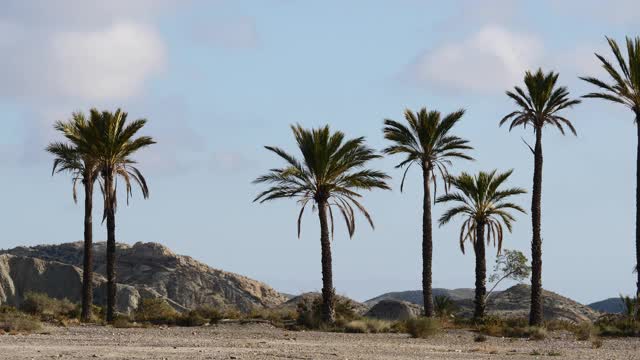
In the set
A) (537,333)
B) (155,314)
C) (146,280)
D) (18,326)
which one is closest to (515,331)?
(537,333)

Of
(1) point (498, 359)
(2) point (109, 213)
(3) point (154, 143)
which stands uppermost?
(3) point (154, 143)

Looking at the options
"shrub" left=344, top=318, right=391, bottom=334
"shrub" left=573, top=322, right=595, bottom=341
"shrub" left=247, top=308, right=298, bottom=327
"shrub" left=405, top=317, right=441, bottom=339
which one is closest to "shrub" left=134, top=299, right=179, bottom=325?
"shrub" left=247, top=308, right=298, bottom=327

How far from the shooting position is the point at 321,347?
33.3 m

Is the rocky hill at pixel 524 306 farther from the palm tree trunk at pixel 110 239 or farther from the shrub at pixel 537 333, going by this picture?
the shrub at pixel 537 333

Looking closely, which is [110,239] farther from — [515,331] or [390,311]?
[515,331]

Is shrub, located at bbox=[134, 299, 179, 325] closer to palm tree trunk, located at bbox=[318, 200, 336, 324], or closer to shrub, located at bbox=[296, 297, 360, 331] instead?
shrub, located at bbox=[296, 297, 360, 331]

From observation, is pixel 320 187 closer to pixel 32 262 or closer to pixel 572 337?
pixel 572 337

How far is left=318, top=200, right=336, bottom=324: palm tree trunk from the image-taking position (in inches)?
1994

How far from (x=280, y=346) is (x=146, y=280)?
7644 centimetres

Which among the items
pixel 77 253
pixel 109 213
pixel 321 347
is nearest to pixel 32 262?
Result: pixel 77 253

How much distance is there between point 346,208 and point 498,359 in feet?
70.1

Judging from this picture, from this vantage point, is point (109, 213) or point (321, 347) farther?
point (109, 213)

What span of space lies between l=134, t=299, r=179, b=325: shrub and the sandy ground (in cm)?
785

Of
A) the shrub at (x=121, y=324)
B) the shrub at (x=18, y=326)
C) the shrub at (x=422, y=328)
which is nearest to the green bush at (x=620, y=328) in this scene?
the shrub at (x=422, y=328)
